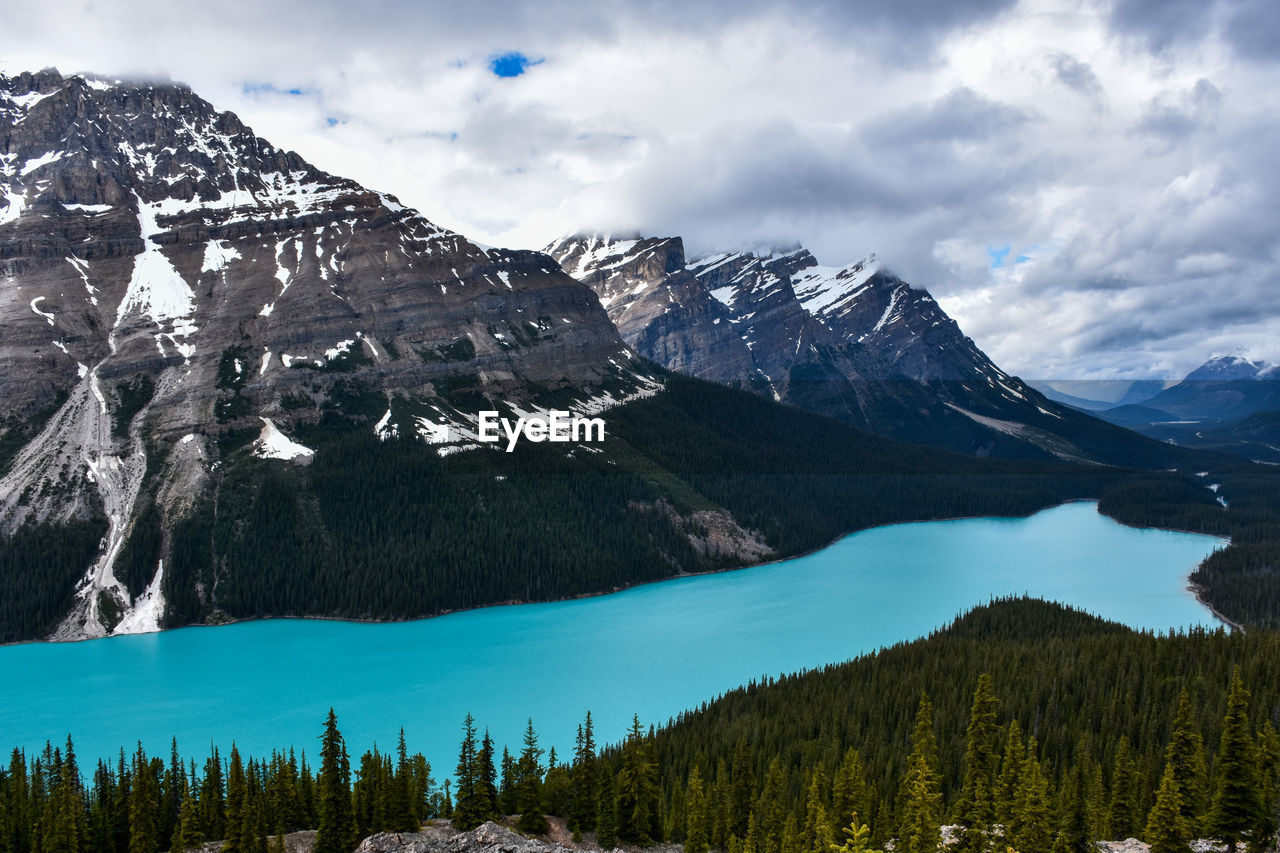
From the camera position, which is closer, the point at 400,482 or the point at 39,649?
the point at 39,649

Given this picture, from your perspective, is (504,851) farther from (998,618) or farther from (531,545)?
(531,545)

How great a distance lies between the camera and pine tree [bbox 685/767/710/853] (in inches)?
1528

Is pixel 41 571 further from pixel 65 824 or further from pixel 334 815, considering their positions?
pixel 334 815

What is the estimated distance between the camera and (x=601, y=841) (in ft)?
135

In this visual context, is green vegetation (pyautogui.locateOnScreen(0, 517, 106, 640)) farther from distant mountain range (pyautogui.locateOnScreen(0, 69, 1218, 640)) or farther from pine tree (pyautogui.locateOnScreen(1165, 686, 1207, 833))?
pine tree (pyautogui.locateOnScreen(1165, 686, 1207, 833))

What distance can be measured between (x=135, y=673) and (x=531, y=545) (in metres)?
47.9

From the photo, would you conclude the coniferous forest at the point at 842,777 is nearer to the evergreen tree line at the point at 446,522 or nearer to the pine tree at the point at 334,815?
the pine tree at the point at 334,815

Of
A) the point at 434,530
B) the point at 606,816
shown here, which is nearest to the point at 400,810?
the point at 606,816

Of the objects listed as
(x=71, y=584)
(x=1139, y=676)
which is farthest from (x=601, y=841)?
(x=71, y=584)

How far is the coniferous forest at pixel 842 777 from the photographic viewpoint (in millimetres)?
35500

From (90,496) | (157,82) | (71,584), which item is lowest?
(71,584)

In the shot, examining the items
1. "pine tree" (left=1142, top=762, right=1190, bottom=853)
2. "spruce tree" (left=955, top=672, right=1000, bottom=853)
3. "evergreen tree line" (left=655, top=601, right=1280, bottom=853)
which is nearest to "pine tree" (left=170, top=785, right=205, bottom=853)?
"evergreen tree line" (left=655, top=601, right=1280, bottom=853)

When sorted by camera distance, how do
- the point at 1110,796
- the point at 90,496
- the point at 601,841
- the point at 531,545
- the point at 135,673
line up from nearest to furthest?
the point at 601,841, the point at 1110,796, the point at 135,673, the point at 90,496, the point at 531,545

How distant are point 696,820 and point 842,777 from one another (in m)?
8.47
